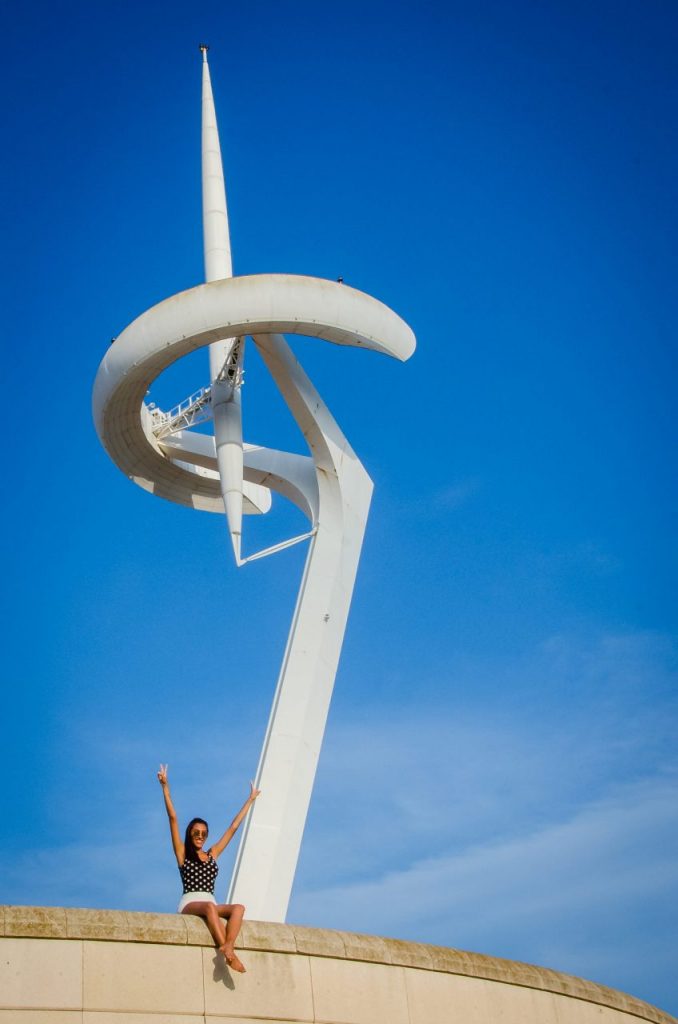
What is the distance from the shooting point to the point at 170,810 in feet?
52.4

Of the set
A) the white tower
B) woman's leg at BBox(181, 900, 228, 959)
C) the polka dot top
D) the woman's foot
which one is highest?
the white tower

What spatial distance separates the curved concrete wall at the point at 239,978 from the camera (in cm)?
1406

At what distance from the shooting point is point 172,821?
52.1ft

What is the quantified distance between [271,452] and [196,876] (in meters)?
19.3

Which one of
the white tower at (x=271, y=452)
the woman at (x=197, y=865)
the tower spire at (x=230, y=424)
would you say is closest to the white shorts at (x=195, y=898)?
the woman at (x=197, y=865)

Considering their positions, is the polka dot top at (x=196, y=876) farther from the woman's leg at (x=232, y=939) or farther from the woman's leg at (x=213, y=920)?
the woman's leg at (x=232, y=939)

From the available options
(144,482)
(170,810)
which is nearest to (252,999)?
(170,810)

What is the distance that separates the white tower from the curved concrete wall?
12.3m

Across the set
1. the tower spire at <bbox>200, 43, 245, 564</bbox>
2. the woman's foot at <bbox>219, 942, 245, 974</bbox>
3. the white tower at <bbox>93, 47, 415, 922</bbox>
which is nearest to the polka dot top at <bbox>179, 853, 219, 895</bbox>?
the woman's foot at <bbox>219, 942, 245, 974</bbox>

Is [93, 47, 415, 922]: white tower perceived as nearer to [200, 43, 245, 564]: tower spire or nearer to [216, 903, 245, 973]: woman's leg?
[200, 43, 245, 564]: tower spire

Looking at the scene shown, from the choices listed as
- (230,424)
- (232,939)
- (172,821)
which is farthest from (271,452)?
(232,939)

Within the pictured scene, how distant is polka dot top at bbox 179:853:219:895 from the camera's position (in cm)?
1555

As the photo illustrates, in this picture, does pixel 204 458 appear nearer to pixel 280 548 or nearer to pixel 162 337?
pixel 280 548

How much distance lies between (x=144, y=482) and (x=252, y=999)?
70.8 feet
